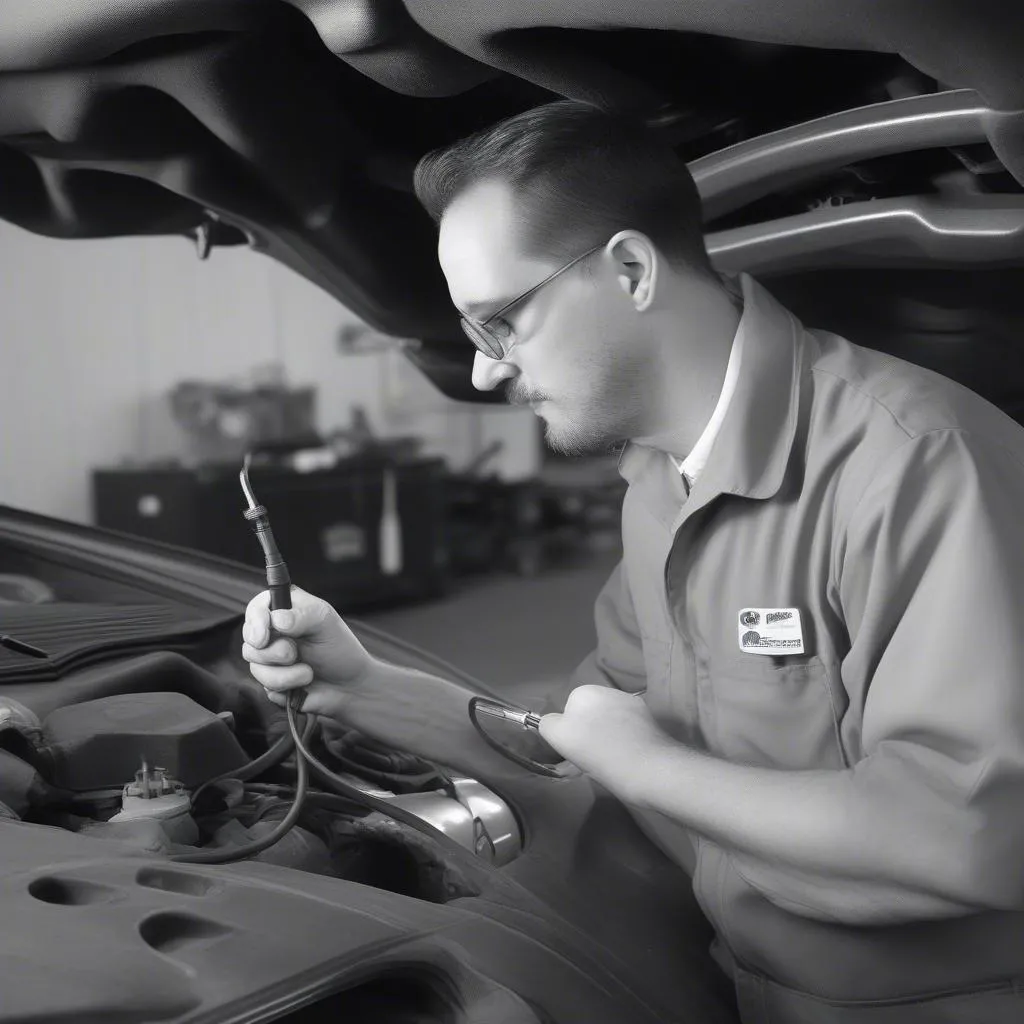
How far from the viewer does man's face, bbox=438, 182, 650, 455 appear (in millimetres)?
936

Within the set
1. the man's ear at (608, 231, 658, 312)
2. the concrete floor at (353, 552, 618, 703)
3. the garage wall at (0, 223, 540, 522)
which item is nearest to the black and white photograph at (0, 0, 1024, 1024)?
the man's ear at (608, 231, 658, 312)

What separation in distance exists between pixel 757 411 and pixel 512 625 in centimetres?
360

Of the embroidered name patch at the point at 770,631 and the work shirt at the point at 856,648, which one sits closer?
the work shirt at the point at 856,648

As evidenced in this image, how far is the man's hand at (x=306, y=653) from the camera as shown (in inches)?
40.9

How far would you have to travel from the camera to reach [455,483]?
5.67 meters

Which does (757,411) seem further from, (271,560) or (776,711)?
(271,560)

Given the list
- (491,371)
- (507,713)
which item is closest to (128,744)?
(507,713)

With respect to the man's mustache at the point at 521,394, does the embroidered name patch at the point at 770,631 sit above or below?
below

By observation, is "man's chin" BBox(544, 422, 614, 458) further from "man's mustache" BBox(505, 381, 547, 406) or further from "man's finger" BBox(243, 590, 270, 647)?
"man's finger" BBox(243, 590, 270, 647)

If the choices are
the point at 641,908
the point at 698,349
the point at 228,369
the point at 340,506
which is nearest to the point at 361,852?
the point at 641,908

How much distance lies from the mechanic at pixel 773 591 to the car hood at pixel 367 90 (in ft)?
0.31

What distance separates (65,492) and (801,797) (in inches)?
175

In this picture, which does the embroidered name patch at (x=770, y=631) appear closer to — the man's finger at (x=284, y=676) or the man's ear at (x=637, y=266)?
the man's ear at (x=637, y=266)

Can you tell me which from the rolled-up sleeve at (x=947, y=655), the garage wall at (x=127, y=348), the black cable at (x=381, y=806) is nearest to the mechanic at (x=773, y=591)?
the rolled-up sleeve at (x=947, y=655)
